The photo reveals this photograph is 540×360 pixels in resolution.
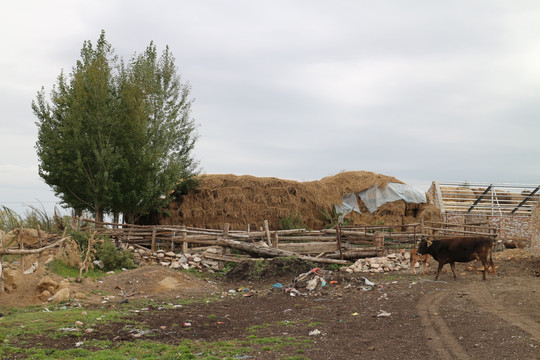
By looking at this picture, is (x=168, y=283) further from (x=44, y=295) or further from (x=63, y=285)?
(x=44, y=295)

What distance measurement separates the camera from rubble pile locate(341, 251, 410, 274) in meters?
17.7

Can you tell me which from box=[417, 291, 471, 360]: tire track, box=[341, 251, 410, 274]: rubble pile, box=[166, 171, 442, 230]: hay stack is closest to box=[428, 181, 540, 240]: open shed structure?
box=[166, 171, 442, 230]: hay stack

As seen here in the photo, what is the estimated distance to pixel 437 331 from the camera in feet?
31.0

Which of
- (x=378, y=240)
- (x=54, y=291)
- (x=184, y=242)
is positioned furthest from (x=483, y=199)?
(x=54, y=291)

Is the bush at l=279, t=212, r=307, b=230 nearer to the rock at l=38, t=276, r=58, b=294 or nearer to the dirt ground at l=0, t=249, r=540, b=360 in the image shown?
the dirt ground at l=0, t=249, r=540, b=360

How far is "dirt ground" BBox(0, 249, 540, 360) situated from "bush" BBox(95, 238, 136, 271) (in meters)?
1.61

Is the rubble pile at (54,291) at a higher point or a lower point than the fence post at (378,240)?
lower

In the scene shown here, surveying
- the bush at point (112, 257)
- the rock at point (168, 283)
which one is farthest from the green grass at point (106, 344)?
the bush at point (112, 257)

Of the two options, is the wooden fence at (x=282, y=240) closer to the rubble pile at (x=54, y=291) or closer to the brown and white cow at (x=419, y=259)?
the brown and white cow at (x=419, y=259)

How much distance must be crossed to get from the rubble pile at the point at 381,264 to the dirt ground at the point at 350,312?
1.94ft

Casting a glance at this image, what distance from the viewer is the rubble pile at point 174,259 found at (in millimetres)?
18578

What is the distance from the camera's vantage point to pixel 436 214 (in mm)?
25500

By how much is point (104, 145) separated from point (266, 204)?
25.5ft

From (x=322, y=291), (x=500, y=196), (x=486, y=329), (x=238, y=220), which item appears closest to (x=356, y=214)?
(x=238, y=220)
